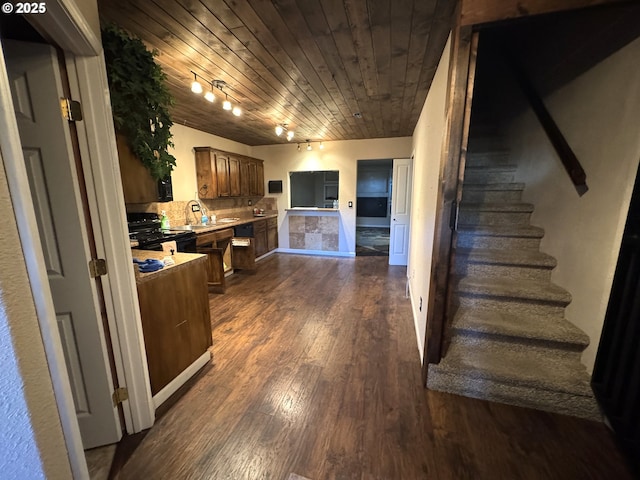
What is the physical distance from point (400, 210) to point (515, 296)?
2.78m

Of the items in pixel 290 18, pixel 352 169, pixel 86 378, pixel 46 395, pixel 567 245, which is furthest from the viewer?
pixel 352 169

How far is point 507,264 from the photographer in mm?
2168

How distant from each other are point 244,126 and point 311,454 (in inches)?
168

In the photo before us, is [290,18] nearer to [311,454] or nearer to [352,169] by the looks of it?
[311,454]

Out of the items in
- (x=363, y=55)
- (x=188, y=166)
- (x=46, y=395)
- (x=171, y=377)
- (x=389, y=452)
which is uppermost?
(x=363, y=55)

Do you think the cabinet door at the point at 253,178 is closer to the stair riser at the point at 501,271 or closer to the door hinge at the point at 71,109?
the door hinge at the point at 71,109

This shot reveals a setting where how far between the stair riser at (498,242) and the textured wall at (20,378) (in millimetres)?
2678

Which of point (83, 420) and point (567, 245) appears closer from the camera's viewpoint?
point (83, 420)

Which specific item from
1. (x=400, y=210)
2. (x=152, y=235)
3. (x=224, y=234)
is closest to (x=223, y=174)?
(x=224, y=234)

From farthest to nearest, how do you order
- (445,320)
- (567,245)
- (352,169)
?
(352,169), (567,245), (445,320)

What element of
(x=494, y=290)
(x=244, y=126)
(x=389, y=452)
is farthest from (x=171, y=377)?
(x=244, y=126)

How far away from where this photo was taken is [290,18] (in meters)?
1.60

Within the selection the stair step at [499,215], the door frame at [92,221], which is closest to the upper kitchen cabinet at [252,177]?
the door frame at [92,221]

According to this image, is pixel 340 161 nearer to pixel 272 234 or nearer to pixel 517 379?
pixel 272 234
